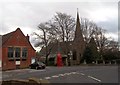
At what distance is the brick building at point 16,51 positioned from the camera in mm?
63697

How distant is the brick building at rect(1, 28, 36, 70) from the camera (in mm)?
63697

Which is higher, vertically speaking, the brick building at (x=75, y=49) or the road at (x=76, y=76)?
the brick building at (x=75, y=49)

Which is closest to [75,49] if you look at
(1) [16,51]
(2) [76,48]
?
(2) [76,48]

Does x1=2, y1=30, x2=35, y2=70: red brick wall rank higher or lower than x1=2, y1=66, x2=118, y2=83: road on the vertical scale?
higher

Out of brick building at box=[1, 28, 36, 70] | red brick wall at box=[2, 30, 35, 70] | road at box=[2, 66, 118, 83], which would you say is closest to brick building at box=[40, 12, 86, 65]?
red brick wall at box=[2, 30, 35, 70]

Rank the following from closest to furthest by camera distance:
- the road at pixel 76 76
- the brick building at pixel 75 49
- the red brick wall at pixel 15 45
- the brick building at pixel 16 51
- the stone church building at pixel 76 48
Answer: the road at pixel 76 76 → the red brick wall at pixel 15 45 → the brick building at pixel 16 51 → the brick building at pixel 75 49 → the stone church building at pixel 76 48

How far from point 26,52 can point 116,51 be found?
29567 mm

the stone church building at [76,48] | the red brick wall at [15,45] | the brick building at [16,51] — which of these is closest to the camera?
the red brick wall at [15,45]

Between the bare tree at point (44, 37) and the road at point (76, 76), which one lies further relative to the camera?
the bare tree at point (44, 37)

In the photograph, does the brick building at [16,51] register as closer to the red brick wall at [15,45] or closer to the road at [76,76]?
the red brick wall at [15,45]

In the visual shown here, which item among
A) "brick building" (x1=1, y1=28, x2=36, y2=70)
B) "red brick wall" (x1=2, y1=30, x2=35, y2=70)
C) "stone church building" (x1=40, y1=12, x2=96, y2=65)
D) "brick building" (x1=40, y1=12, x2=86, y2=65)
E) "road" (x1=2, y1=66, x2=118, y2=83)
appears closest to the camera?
"road" (x1=2, y1=66, x2=118, y2=83)

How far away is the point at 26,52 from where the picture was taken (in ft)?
224

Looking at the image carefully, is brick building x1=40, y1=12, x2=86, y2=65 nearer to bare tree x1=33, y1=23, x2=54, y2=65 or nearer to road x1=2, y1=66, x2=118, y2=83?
bare tree x1=33, y1=23, x2=54, y2=65

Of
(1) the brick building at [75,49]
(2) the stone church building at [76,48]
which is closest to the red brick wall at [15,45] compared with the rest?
(1) the brick building at [75,49]
